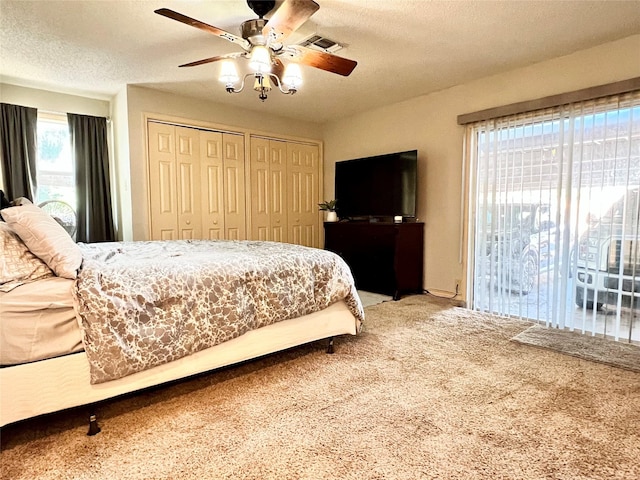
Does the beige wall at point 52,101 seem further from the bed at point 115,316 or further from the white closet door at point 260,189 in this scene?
the bed at point 115,316

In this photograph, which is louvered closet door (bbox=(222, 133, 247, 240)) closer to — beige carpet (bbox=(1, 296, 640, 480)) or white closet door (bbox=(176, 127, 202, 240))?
white closet door (bbox=(176, 127, 202, 240))

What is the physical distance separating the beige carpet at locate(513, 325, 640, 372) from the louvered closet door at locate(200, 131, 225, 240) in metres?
3.54

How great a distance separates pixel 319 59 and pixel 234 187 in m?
2.61

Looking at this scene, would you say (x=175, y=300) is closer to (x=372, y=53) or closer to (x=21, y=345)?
(x=21, y=345)

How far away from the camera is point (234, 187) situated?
4.75 m

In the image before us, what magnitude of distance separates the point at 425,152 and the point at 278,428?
11.9 ft

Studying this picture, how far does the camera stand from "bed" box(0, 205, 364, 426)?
4.97 feet

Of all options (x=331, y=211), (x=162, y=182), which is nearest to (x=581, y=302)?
(x=331, y=211)

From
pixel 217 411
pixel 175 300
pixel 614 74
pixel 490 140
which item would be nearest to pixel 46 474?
pixel 217 411

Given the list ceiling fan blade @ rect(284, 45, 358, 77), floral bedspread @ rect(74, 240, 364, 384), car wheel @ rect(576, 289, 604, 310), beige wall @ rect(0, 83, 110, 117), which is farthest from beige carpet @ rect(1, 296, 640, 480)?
beige wall @ rect(0, 83, 110, 117)

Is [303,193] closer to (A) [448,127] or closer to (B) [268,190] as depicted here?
(B) [268,190]

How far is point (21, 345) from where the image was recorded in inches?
59.0

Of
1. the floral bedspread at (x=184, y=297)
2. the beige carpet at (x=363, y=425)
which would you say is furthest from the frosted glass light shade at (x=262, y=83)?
the beige carpet at (x=363, y=425)

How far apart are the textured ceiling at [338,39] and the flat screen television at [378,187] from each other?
0.86 meters
